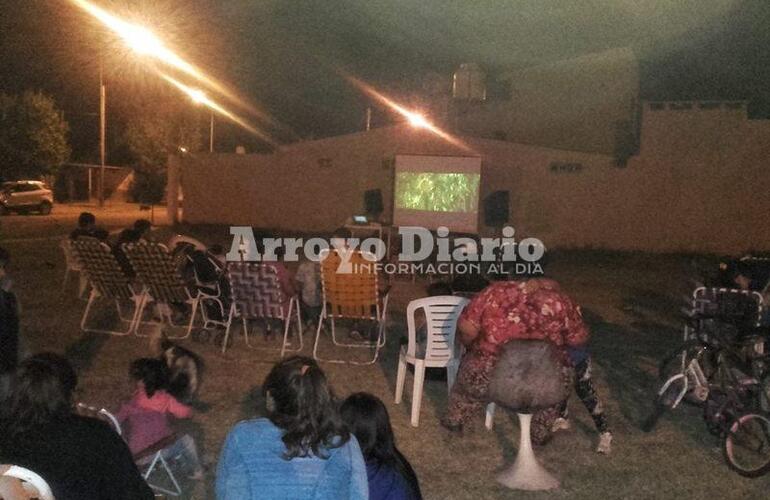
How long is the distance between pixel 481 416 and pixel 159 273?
3360 millimetres

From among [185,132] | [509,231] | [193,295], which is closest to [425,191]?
[509,231]

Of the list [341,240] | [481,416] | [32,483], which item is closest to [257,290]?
[341,240]

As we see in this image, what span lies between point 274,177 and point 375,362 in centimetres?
1611

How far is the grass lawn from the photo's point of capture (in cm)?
465

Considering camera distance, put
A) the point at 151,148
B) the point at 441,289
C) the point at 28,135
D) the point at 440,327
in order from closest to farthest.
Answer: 1. the point at 440,327
2. the point at 441,289
3. the point at 28,135
4. the point at 151,148

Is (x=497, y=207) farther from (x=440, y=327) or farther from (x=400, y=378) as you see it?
(x=440, y=327)

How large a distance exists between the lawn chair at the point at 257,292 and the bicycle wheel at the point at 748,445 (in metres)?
3.71

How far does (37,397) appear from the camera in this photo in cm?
258

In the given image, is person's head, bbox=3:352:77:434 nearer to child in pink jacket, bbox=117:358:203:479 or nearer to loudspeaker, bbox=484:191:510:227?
child in pink jacket, bbox=117:358:203:479

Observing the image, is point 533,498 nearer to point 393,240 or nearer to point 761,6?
point 393,240

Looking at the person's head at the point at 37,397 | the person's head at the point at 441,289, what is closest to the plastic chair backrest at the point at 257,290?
the person's head at the point at 441,289

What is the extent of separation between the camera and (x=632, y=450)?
5215mm

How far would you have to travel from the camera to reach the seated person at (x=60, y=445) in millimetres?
2469

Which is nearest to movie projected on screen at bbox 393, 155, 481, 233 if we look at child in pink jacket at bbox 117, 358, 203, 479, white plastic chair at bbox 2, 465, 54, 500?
child in pink jacket at bbox 117, 358, 203, 479
